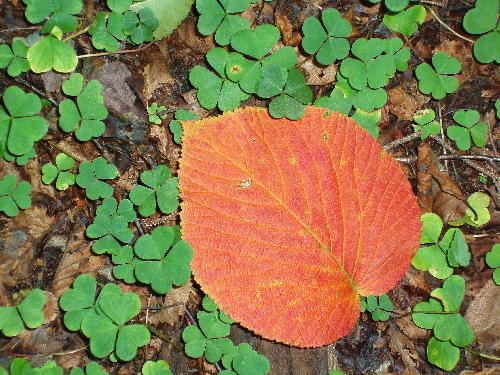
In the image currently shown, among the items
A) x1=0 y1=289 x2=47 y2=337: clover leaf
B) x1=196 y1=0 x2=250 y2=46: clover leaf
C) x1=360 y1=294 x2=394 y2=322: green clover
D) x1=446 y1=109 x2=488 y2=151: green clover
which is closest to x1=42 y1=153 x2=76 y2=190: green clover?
x1=0 y1=289 x2=47 y2=337: clover leaf

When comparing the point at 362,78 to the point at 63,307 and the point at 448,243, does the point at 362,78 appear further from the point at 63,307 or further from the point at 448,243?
the point at 63,307

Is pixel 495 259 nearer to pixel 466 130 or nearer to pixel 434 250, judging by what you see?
pixel 434 250

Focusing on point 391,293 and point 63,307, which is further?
point 391,293

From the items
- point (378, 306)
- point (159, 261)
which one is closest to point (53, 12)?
point (159, 261)

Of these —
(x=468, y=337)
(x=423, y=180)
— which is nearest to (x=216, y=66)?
(x=423, y=180)

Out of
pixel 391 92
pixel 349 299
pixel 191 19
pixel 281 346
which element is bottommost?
pixel 281 346

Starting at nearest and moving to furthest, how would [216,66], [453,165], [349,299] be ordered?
[349,299], [216,66], [453,165]
